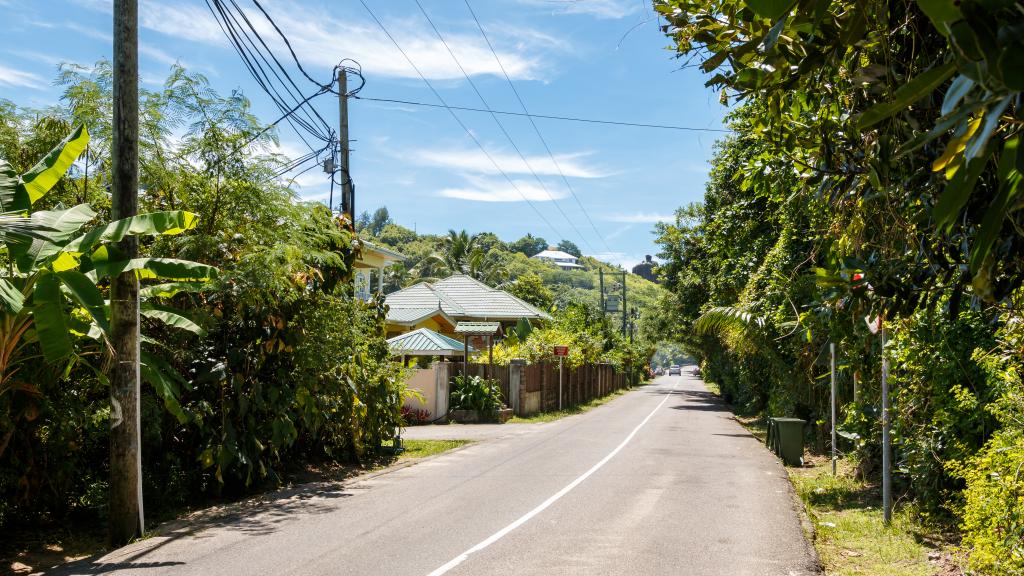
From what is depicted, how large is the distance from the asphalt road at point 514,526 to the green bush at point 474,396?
10917mm

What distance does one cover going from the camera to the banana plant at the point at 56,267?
24.7 feet

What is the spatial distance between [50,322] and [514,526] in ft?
18.6

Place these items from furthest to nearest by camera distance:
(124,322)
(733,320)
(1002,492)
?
(733,320) < (124,322) < (1002,492)

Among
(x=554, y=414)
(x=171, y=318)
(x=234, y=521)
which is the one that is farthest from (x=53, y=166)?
(x=554, y=414)

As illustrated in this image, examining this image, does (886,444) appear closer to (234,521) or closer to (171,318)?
(234,521)

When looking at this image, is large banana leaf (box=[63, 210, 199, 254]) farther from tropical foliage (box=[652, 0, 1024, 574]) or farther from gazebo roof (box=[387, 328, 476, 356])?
gazebo roof (box=[387, 328, 476, 356])

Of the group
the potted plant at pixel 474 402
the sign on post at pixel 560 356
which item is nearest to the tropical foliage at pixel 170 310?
the potted plant at pixel 474 402

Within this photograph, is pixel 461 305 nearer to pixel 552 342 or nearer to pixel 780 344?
pixel 552 342

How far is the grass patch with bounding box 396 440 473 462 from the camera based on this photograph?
702 inches

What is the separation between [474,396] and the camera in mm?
28125

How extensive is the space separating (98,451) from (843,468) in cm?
1284

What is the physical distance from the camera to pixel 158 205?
11281 millimetres

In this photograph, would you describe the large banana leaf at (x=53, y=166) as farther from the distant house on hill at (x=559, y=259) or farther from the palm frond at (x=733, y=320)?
the distant house on hill at (x=559, y=259)

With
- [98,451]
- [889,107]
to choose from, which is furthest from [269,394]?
[889,107]
